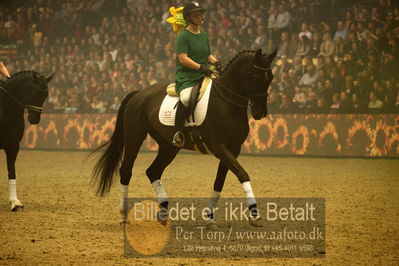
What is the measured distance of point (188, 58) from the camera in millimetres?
7629

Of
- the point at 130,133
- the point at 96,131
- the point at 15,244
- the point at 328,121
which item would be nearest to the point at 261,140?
the point at 328,121

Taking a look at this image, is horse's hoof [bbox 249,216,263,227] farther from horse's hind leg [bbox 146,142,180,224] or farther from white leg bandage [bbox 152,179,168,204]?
white leg bandage [bbox 152,179,168,204]

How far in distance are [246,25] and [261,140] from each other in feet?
13.9

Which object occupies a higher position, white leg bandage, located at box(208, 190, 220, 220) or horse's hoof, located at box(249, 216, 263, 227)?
horse's hoof, located at box(249, 216, 263, 227)

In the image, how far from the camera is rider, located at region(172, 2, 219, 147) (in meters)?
7.66

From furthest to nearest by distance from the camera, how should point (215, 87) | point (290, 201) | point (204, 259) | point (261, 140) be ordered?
1. point (261, 140)
2. point (290, 201)
3. point (215, 87)
4. point (204, 259)

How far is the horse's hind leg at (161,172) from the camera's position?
7.95m

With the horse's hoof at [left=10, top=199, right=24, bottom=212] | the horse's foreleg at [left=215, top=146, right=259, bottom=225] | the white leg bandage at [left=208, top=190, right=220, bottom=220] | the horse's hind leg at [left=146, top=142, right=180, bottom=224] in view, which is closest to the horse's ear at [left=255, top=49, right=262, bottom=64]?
the horse's foreleg at [left=215, top=146, right=259, bottom=225]

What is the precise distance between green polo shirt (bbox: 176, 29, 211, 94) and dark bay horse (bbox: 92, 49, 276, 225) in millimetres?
313

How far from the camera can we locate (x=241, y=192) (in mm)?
10766

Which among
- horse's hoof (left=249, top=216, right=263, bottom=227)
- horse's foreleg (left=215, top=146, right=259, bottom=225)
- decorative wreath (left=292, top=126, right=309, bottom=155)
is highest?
horse's foreleg (left=215, top=146, right=259, bottom=225)

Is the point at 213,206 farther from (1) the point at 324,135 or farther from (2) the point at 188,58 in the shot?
(1) the point at 324,135

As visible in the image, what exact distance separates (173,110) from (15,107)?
2702mm

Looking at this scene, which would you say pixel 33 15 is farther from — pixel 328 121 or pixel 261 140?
pixel 328 121
